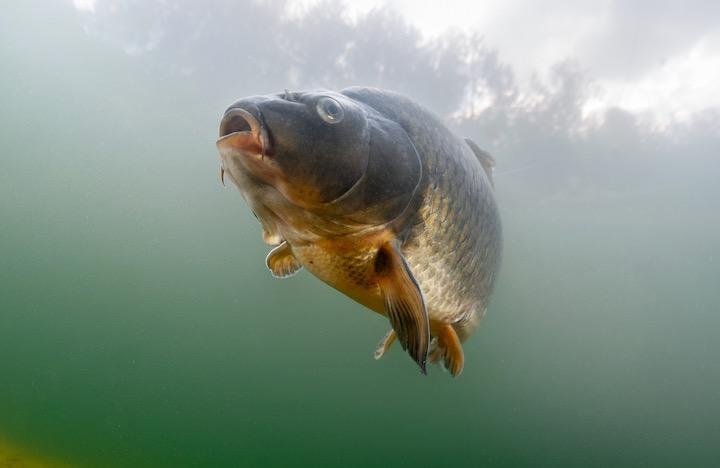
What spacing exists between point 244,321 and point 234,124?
207 feet

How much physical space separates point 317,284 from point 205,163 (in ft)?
58.7

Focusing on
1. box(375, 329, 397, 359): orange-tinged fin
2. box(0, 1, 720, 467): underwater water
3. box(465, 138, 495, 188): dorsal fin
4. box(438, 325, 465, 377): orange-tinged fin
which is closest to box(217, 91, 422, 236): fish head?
box(438, 325, 465, 377): orange-tinged fin

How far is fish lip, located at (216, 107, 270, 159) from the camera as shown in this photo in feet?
3.94

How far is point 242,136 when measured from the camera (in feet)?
3.98

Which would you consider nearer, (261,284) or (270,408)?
(270,408)

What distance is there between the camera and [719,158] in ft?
69.8

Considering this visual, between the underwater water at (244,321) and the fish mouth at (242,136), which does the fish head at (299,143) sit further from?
the underwater water at (244,321)

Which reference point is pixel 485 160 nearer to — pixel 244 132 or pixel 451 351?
pixel 451 351

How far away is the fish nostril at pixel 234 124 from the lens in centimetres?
122

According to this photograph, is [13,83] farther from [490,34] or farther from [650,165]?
[650,165]

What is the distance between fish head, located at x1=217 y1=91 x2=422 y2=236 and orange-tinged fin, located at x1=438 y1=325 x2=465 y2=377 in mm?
1290

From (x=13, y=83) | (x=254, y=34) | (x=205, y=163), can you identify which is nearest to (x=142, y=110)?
(x=205, y=163)

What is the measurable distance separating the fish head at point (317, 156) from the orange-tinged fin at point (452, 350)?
1290 mm

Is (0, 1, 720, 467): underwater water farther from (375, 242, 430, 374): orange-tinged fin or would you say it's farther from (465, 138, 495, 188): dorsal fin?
(375, 242, 430, 374): orange-tinged fin
